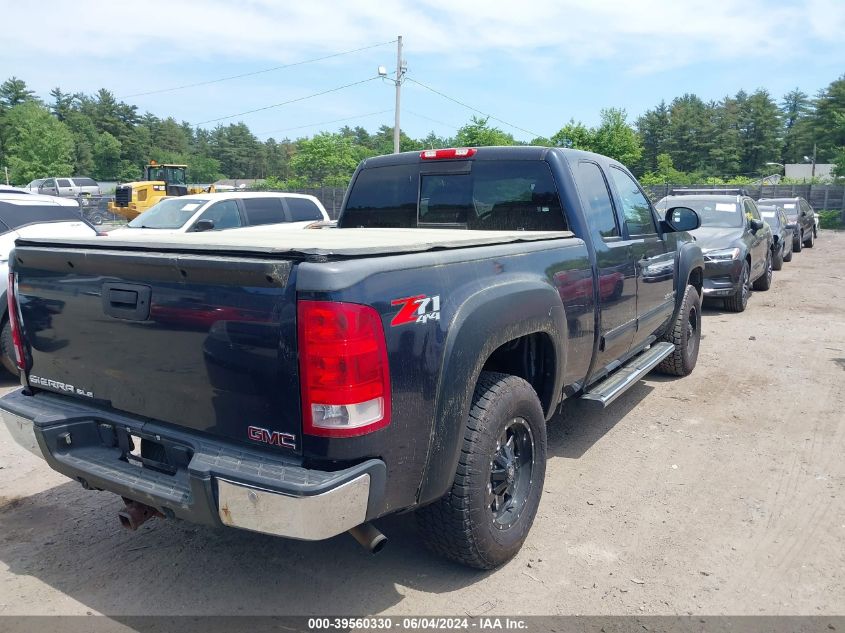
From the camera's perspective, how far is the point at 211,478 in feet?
7.84

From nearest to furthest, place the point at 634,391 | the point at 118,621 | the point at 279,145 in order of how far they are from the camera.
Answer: the point at 118,621, the point at 634,391, the point at 279,145

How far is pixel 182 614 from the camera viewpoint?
2.88 metres

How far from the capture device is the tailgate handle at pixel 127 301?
265cm

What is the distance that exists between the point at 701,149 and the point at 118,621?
99175 millimetres

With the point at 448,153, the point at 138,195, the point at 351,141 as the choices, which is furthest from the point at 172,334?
the point at 351,141

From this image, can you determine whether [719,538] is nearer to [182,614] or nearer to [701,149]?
[182,614]

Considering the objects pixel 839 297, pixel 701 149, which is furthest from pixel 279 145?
pixel 839 297

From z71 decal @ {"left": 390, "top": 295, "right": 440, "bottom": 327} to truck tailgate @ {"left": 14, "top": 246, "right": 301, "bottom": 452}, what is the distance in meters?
0.40

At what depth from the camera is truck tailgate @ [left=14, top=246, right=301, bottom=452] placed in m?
2.37

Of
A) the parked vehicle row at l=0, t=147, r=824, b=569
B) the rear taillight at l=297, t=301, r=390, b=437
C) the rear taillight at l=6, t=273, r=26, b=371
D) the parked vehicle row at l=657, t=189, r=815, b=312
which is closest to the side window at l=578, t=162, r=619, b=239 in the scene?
the parked vehicle row at l=0, t=147, r=824, b=569

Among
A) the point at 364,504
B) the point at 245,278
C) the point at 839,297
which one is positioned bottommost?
the point at 839,297

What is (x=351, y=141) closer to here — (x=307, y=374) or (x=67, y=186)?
(x=67, y=186)

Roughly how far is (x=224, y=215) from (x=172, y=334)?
9032 millimetres

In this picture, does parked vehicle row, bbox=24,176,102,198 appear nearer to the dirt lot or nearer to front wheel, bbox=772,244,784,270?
front wheel, bbox=772,244,784,270
